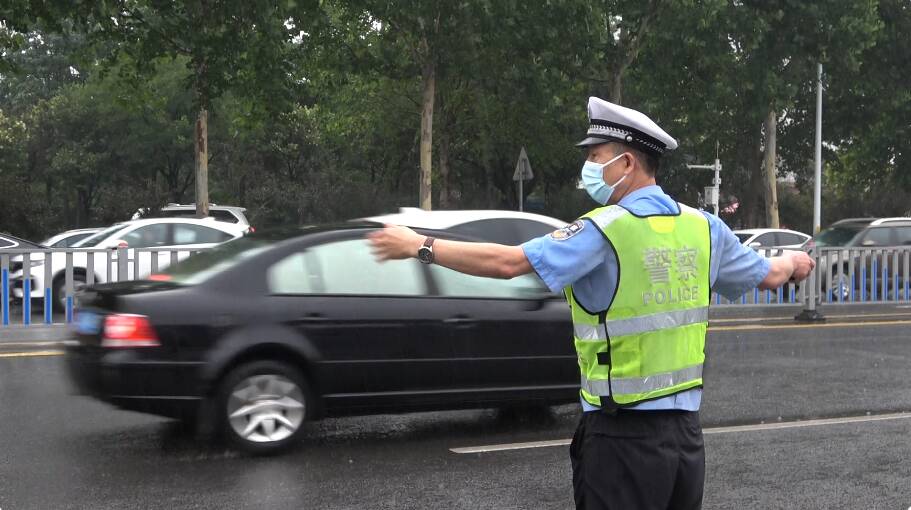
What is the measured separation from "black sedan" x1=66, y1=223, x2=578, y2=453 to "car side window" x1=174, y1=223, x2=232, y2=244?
388 inches

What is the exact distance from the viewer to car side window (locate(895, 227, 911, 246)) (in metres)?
20.4

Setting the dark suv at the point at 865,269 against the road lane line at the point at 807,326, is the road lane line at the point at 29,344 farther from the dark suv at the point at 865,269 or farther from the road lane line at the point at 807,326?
the dark suv at the point at 865,269

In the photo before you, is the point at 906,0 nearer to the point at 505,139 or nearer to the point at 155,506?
the point at 505,139

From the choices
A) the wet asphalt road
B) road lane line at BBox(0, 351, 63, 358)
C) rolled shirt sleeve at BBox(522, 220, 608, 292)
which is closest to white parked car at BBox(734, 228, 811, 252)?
the wet asphalt road

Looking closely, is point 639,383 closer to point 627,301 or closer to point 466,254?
point 627,301

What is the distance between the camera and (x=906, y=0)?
3284cm

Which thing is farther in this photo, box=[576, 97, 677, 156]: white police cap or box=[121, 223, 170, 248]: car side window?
box=[121, 223, 170, 248]: car side window

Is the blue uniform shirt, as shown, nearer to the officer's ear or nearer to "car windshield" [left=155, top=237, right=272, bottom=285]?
the officer's ear

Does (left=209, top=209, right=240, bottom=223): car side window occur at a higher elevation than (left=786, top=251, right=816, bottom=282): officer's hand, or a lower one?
higher

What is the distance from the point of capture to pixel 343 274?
7.00 meters

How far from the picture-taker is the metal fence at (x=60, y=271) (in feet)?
39.9

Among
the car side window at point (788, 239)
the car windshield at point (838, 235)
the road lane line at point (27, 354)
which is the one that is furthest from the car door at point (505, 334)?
the car side window at point (788, 239)

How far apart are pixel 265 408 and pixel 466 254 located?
13.2 ft

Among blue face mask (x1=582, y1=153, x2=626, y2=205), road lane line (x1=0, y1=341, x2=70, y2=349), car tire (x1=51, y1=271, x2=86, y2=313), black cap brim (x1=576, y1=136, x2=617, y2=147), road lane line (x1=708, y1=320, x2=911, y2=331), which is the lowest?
road lane line (x1=708, y1=320, x2=911, y2=331)
